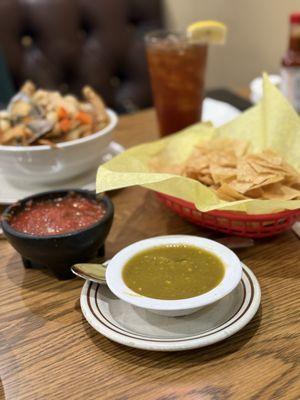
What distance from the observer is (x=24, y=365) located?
727 millimetres

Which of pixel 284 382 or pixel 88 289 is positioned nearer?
pixel 284 382

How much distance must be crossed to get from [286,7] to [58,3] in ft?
3.72

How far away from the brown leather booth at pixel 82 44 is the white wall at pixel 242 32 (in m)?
0.32

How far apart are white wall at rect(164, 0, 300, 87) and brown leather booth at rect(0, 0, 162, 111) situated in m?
0.32

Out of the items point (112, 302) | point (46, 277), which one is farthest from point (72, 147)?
point (112, 302)

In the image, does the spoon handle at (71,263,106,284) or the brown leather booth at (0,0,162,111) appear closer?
the spoon handle at (71,263,106,284)

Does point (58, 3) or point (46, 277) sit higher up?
point (58, 3)

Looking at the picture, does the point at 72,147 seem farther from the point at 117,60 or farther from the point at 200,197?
the point at 117,60

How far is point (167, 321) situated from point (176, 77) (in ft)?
2.93

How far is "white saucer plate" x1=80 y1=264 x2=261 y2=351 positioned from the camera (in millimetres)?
705

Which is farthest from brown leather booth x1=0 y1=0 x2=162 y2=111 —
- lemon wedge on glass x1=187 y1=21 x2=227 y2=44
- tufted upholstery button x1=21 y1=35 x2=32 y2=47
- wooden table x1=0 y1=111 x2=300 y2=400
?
wooden table x1=0 y1=111 x2=300 y2=400

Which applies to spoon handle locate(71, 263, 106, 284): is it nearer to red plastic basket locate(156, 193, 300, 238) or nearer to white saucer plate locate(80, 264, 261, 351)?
white saucer plate locate(80, 264, 261, 351)

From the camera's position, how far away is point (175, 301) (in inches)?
28.1

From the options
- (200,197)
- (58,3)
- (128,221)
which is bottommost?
(128,221)
